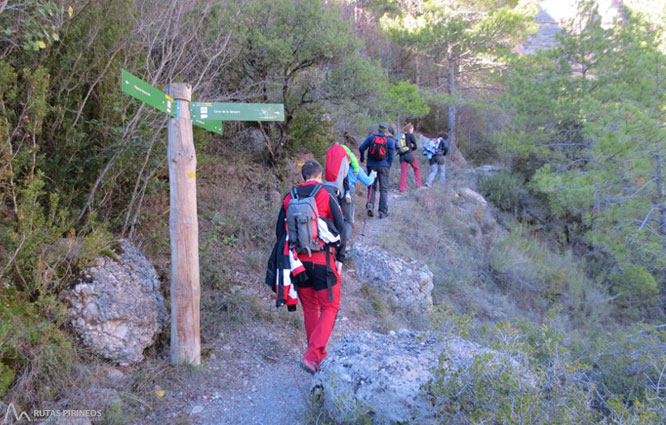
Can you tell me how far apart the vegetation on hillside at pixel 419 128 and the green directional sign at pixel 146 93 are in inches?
43.1

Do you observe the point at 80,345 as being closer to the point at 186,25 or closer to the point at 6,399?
the point at 6,399

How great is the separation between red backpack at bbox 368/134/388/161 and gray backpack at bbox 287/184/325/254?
4.81 metres

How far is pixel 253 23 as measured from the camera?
7875mm

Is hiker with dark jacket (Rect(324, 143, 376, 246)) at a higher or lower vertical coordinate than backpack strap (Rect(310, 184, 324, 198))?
higher

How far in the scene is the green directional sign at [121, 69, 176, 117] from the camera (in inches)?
132

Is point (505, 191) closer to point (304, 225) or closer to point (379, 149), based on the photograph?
point (379, 149)

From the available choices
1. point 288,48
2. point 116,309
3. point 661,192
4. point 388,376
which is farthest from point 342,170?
point 661,192

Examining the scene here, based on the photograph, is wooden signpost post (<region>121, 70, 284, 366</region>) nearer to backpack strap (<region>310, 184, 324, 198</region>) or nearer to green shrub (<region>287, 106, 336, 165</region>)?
backpack strap (<region>310, 184, 324, 198</region>)

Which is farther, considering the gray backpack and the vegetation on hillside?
the gray backpack

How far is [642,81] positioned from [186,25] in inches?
374

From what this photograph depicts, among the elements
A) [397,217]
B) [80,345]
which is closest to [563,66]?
[397,217]

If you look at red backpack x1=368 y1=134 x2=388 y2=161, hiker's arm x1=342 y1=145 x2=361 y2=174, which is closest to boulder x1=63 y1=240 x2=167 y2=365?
hiker's arm x1=342 y1=145 x2=361 y2=174

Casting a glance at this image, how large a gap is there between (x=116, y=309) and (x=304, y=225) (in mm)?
1792

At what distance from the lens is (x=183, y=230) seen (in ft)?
12.6
